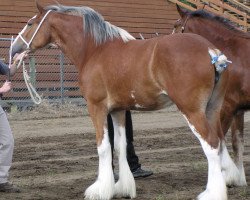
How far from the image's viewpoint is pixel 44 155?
10500 mm

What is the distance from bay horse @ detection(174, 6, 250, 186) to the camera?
316 inches

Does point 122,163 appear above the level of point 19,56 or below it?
below

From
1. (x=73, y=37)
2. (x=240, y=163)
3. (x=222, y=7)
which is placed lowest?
(x=222, y=7)

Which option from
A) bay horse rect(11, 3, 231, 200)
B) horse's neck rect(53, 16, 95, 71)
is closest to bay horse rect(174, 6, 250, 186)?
bay horse rect(11, 3, 231, 200)

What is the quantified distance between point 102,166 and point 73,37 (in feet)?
5.48

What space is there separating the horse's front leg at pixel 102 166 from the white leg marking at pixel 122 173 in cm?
20

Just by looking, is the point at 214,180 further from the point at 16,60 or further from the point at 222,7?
the point at 222,7

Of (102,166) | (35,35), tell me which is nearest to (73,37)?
(35,35)

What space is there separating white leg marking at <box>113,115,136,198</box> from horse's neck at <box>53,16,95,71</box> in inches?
36.4

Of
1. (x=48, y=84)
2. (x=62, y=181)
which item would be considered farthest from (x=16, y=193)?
(x=48, y=84)

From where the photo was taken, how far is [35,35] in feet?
24.7

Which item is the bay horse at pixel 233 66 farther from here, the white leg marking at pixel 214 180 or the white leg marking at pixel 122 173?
the white leg marking at pixel 214 180

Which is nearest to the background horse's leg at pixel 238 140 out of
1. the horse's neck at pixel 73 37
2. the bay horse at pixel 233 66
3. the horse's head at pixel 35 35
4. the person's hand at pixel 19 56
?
the bay horse at pixel 233 66

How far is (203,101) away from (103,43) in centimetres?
157
